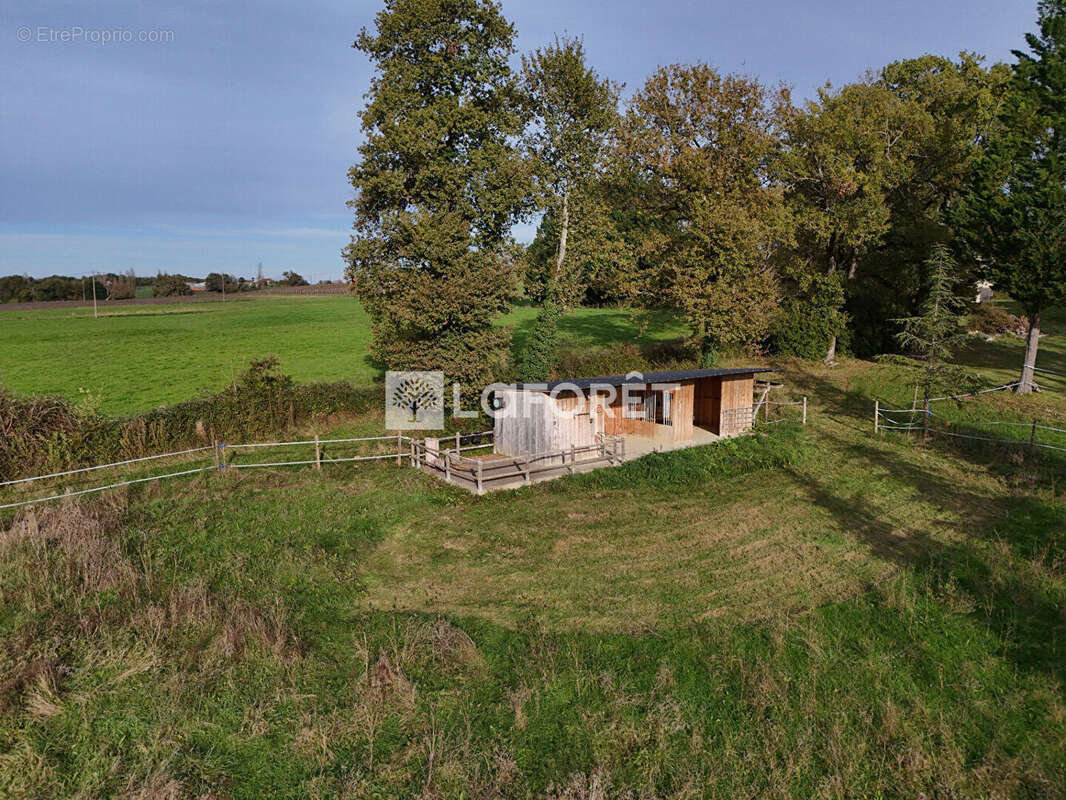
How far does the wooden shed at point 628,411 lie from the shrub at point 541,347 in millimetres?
6254

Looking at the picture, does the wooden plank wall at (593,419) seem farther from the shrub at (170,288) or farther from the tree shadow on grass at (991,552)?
the shrub at (170,288)

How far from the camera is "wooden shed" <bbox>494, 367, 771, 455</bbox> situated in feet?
62.5

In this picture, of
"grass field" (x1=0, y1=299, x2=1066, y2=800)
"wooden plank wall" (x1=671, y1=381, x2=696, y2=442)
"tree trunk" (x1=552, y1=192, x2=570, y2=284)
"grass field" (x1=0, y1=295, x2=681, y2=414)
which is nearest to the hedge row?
"grass field" (x1=0, y1=295, x2=681, y2=414)

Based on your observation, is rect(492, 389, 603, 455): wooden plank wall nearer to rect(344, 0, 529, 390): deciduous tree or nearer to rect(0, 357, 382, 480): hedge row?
rect(344, 0, 529, 390): deciduous tree

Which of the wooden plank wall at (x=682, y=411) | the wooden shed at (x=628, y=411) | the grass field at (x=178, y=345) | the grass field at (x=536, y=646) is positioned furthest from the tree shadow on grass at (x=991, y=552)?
the grass field at (x=178, y=345)

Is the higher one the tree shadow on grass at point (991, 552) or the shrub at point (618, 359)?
the shrub at point (618, 359)

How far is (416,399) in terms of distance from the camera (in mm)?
23141

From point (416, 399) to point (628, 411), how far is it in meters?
8.70

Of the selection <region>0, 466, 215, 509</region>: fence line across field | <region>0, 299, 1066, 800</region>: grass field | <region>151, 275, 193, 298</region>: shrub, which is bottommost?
<region>0, 299, 1066, 800</region>: grass field

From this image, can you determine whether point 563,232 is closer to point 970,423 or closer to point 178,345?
point 970,423

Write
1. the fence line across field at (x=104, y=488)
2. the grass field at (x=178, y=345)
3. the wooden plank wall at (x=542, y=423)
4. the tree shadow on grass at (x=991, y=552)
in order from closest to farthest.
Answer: the tree shadow on grass at (x=991, y=552) < the fence line across field at (x=104, y=488) < the wooden plank wall at (x=542, y=423) < the grass field at (x=178, y=345)

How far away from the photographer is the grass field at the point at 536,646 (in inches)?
259

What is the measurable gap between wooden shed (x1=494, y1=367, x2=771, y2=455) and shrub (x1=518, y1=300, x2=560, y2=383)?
20.5 ft

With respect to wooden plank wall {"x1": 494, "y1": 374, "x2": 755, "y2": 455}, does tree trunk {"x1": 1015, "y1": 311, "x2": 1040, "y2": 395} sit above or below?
above
